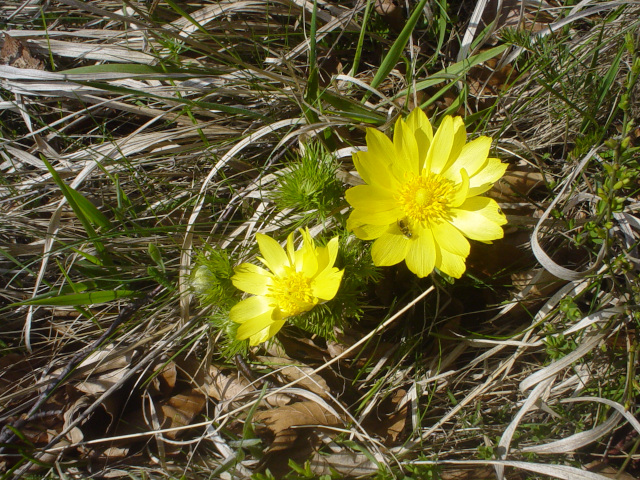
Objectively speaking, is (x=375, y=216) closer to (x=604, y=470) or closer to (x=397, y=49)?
(x=397, y=49)

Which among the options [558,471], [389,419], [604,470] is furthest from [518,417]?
[389,419]

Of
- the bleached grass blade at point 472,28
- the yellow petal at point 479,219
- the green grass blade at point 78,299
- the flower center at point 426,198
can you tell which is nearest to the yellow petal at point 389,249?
the flower center at point 426,198

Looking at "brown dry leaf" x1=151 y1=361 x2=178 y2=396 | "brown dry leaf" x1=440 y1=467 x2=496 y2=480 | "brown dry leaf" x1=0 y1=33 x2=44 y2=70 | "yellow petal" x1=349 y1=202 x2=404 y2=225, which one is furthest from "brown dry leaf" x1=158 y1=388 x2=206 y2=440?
"brown dry leaf" x1=0 y1=33 x2=44 y2=70

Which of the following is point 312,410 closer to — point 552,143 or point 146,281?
point 146,281

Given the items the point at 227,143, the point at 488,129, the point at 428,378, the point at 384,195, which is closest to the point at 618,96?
the point at 488,129

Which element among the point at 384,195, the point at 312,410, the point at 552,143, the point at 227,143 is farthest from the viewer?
the point at 227,143

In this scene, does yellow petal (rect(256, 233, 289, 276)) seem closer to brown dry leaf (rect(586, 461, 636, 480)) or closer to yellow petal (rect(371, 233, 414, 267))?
yellow petal (rect(371, 233, 414, 267))
